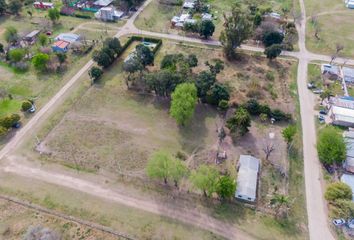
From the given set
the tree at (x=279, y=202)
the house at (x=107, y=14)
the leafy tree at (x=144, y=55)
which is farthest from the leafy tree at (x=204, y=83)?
the house at (x=107, y=14)

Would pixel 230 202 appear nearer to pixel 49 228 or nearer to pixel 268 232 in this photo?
pixel 268 232

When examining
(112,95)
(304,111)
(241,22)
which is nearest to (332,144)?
(304,111)

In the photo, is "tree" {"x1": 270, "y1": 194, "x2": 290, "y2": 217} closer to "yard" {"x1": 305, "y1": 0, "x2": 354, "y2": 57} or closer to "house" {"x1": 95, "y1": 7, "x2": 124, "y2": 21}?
"yard" {"x1": 305, "y1": 0, "x2": 354, "y2": 57}

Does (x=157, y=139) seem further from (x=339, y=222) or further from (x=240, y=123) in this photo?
(x=339, y=222)

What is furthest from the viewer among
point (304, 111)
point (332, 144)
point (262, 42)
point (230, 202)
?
point (262, 42)

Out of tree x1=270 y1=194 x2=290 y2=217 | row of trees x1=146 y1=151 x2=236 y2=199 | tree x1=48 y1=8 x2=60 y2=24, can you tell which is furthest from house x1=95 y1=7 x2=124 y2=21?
tree x1=270 y1=194 x2=290 y2=217

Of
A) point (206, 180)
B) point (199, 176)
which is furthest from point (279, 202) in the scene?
point (199, 176)

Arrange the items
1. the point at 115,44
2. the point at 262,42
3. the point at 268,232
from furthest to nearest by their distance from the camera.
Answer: the point at 262,42 → the point at 115,44 → the point at 268,232
